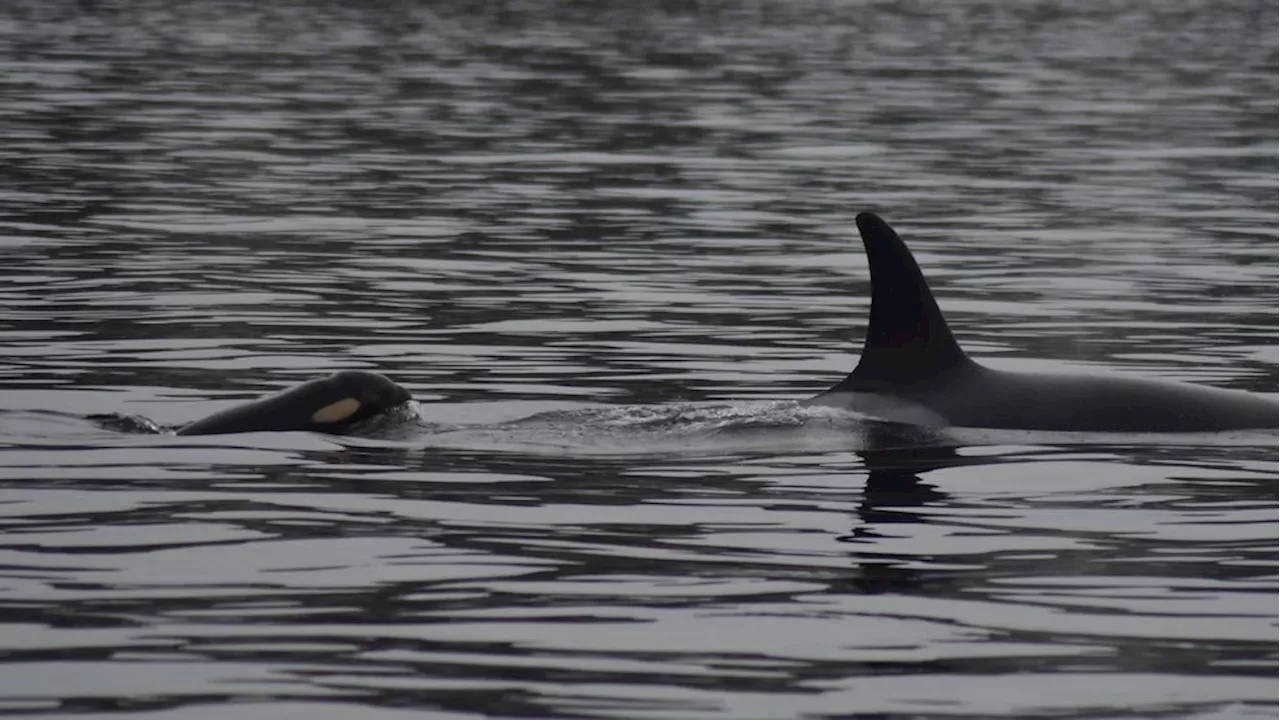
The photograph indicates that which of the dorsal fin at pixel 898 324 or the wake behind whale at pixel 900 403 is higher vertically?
the dorsal fin at pixel 898 324

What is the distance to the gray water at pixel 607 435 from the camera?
29.2ft

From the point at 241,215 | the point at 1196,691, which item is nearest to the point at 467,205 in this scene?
the point at 241,215

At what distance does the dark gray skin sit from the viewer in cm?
1399

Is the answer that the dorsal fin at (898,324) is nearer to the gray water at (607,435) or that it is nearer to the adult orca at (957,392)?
the adult orca at (957,392)

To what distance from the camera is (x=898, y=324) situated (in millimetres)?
14078

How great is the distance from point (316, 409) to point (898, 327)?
3228 mm

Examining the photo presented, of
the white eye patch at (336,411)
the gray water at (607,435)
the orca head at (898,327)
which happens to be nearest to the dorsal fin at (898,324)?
the orca head at (898,327)

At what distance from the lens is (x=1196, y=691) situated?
8.63 meters

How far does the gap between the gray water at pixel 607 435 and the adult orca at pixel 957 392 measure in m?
0.29

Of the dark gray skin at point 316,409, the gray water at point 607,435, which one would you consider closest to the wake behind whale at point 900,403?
the dark gray skin at point 316,409

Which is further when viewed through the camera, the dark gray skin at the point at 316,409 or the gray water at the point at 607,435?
the dark gray skin at the point at 316,409

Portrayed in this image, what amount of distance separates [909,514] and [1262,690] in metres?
3.21

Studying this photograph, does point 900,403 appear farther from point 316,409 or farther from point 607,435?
point 316,409

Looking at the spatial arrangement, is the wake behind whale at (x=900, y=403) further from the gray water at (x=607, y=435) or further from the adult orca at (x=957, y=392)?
the gray water at (x=607, y=435)
